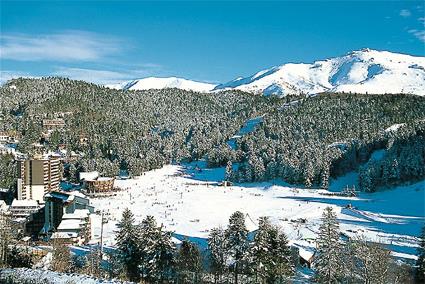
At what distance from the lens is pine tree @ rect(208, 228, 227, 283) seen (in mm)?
29266

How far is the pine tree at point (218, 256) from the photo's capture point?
29266 millimetres

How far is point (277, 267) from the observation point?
2777 centimetres

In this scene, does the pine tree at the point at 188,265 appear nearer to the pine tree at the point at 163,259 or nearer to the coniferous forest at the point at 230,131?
the pine tree at the point at 163,259

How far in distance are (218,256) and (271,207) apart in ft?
115

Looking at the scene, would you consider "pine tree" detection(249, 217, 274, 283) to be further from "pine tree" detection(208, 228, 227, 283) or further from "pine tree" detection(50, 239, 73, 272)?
"pine tree" detection(50, 239, 73, 272)

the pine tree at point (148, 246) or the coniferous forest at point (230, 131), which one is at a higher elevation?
the coniferous forest at point (230, 131)

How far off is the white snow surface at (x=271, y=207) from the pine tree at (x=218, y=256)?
11.8 m

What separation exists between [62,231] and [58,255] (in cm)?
1551

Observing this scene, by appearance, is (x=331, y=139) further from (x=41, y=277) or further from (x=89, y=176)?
(x=41, y=277)

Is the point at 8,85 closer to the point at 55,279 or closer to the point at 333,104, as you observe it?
the point at 333,104

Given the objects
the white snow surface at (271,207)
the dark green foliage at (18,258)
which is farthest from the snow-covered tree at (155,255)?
the white snow surface at (271,207)

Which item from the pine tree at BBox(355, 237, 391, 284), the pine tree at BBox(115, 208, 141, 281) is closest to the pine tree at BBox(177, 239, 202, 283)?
the pine tree at BBox(115, 208, 141, 281)

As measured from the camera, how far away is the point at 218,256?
29531mm

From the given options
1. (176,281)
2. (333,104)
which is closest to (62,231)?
(176,281)
